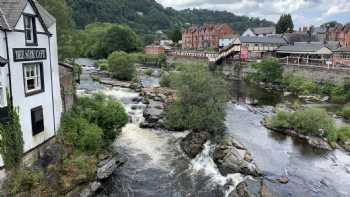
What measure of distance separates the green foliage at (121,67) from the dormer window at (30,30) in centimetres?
3745

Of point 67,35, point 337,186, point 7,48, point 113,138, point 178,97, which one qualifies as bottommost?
point 337,186

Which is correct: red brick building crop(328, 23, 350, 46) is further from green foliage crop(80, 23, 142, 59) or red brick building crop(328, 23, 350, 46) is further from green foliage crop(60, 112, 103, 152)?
green foliage crop(60, 112, 103, 152)

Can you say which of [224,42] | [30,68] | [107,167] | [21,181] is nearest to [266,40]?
[224,42]

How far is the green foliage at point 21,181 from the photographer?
1492cm

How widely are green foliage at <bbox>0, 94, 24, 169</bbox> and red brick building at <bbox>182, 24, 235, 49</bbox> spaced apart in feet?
319

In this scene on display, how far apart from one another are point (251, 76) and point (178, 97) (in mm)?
38353

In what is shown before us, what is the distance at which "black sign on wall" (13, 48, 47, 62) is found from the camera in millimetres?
16031

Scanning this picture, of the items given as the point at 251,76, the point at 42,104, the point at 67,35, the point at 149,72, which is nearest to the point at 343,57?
the point at 251,76

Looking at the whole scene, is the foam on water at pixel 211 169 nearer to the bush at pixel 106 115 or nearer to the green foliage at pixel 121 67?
the bush at pixel 106 115

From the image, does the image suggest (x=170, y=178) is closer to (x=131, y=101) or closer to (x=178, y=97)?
(x=178, y=97)

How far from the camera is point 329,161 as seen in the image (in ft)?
78.9

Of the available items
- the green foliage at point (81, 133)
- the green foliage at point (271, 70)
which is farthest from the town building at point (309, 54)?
the green foliage at point (81, 133)

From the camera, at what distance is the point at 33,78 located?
17766 millimetres

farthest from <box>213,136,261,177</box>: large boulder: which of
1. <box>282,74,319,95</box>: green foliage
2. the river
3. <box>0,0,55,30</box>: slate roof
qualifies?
<box>282,74,319,95</box>: green foliage
